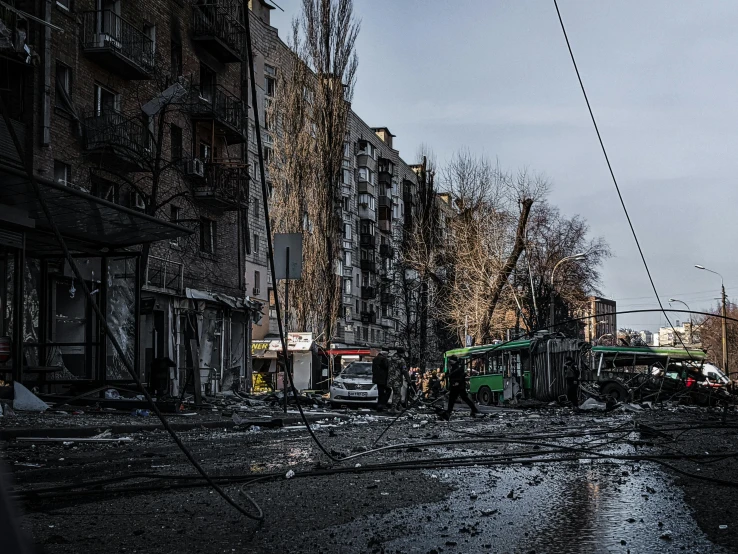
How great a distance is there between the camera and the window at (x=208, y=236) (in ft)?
107

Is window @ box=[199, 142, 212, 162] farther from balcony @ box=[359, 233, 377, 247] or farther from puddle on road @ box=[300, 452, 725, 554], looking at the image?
balcony @ box=[359, 233, 377, 247]

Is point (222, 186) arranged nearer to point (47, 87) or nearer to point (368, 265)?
point (47, 87)

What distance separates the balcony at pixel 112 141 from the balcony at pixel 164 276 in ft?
10.9

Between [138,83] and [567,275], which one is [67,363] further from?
[567,275]

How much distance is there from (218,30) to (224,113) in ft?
9.57

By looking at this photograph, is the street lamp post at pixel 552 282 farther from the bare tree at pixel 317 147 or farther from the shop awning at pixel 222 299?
the shop awning at pixel 222 299

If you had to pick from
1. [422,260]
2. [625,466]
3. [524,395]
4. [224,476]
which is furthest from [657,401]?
[224,476]

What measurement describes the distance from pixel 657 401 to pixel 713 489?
2728 centimetres

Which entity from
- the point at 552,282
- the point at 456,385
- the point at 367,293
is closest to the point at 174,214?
the point at 456,385

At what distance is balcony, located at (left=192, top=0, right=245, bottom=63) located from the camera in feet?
104

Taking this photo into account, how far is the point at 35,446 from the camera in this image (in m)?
9.34

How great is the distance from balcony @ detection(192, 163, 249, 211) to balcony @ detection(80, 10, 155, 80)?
16.1ft

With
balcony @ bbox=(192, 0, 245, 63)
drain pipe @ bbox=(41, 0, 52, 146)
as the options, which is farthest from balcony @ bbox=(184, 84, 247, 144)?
drain pipe @ bbox=(41, 0, 52, 146)

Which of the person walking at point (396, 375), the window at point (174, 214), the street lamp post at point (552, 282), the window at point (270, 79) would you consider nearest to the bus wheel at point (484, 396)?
the street lamp post at point (552, 282)
